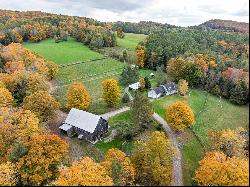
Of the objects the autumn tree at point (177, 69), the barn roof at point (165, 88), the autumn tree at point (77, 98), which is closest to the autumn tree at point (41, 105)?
the autumn tree at point (77, 98)

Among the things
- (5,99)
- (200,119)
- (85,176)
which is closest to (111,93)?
(200,119)

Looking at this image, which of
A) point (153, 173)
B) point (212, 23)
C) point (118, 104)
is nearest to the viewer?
point (153, 173)

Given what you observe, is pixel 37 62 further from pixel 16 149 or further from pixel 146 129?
pixel 16 149

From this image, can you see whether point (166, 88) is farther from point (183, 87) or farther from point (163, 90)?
point (183, 87)

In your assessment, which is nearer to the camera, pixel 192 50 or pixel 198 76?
pixel 198 76

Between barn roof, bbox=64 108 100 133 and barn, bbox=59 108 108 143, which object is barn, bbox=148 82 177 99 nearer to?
barn, bbox=59 108 108 143

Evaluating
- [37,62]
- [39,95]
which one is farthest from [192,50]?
[39,95]
